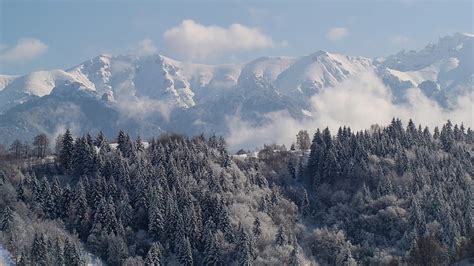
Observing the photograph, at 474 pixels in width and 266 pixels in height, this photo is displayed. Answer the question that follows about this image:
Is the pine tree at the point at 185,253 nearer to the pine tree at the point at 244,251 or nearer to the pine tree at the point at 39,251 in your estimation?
the pine tree at the point at 244,251

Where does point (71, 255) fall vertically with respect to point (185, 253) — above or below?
above

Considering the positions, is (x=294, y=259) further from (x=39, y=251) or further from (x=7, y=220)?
(x=7, y=220)

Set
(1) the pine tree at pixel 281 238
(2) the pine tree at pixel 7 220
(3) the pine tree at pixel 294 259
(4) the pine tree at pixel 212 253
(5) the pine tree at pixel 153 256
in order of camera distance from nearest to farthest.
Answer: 1. (2) the pine tree at pixel 7 220
2. (5) the pine tree at pixel 153 256
3. (3) the pine tree at pixel 294 259
4. (4) the pine tree at pixel 212 253
5. (1) the pine tree at pixel 281 238

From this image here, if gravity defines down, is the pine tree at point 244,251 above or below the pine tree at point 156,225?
below

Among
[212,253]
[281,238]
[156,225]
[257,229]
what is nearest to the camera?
[212,253]

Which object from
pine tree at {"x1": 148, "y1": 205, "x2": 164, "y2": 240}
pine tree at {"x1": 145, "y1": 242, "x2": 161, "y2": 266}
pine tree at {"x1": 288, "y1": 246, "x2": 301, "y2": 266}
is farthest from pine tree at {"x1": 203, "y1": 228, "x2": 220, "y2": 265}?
pine tree at {"x1": 288, "y1": 246, "x2": 301, "y2": 266}

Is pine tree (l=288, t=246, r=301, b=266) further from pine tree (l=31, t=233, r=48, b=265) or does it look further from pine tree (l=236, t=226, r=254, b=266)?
pine tree (l=31, t=233, r=48, b=265)

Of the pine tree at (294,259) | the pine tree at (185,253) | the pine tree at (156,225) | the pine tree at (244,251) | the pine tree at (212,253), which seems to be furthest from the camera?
the pine tree at (156,225)

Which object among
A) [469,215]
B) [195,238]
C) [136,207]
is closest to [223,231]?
[195,238]

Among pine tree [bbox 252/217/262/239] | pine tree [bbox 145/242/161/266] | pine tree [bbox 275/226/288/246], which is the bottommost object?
pine tree [bbox 145/242/161/266]

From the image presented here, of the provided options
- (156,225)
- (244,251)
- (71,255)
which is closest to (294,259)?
(244,251)

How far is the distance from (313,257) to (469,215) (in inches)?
1999

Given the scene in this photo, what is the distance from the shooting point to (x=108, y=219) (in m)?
180

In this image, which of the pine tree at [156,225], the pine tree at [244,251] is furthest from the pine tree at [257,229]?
the pine tree at [156,225]
